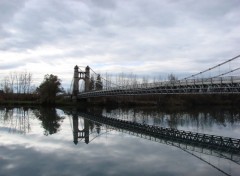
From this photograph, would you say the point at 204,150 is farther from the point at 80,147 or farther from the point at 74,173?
the point at 74,173

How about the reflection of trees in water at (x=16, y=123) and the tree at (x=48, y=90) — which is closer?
the reflection of trees in water at (x=16, y=123)

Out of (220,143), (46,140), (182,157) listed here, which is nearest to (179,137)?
(220,143)

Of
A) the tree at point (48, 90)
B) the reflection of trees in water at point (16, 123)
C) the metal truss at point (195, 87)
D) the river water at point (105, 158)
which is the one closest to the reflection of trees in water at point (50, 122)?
the reflection of trees in water at point (16, 123)

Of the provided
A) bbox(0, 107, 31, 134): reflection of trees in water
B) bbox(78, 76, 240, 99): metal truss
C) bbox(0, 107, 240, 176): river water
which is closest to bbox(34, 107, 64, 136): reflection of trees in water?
bbox(0, 107, 31, 134): reflection of trees in water

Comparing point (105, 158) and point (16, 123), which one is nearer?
point (105, 158)

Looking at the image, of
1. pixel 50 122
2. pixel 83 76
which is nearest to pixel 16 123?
pixel 50 122

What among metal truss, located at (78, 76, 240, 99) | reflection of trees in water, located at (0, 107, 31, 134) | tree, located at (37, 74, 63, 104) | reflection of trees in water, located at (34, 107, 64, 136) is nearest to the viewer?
reflection of trees in water, located at (0, 107, 31, 134)

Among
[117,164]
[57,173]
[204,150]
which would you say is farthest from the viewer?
[204,150]

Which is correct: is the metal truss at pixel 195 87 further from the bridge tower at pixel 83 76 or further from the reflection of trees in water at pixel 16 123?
the bridge tower at pixel 83 76

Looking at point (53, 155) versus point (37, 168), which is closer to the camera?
point (37, 168)

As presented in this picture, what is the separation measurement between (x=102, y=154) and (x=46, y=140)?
7.49 metres

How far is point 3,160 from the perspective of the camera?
18.4 m

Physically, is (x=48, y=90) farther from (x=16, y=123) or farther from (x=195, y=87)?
(x=195, y=87)

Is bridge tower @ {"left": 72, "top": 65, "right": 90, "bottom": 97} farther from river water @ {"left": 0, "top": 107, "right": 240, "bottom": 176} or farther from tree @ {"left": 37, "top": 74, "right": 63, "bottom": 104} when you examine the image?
river water @ {"left": 0, "top": 107, "right": 240, "bottom": 176}
